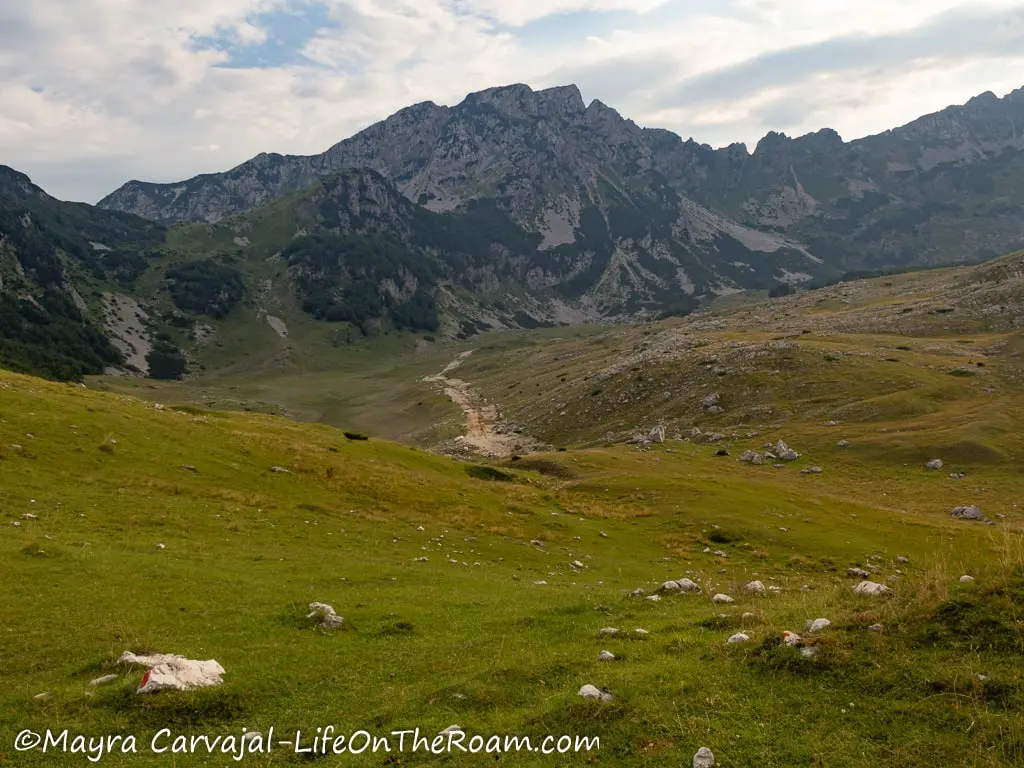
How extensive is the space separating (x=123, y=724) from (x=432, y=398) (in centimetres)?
15997

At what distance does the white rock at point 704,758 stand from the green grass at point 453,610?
32 cm

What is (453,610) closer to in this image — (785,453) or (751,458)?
(751,458)

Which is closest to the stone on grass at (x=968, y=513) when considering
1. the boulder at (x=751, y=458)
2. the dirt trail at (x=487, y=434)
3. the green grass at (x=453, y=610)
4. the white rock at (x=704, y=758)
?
the green grass at (x=453, y=610)

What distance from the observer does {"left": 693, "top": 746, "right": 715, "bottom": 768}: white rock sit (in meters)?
9.32

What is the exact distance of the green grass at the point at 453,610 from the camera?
10484mm

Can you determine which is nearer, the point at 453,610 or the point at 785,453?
the point at 453,610

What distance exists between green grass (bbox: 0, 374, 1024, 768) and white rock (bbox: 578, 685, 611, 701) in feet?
0.65

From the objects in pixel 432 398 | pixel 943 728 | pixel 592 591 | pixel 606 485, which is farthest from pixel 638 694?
pixel 432 398

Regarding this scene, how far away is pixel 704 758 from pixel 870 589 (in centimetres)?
845

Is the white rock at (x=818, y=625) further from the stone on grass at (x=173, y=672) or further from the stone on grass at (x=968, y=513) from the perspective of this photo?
the stone on grass at (x=968, y=513)

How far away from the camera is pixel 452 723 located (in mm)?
11430

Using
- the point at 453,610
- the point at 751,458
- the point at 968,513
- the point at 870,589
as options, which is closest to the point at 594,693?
the point at 870,589

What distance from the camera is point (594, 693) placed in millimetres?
11656

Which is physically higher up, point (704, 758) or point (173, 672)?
point (173, 672)
